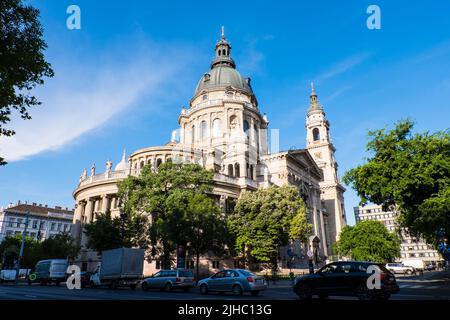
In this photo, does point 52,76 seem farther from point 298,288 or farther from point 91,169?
point 91,169

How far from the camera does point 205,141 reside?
200 ft

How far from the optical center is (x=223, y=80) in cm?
6675

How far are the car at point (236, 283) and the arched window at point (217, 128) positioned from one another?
142 feet

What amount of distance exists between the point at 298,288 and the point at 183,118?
2238 inches

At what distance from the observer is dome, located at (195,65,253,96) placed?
6619cm

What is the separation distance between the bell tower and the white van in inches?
2167

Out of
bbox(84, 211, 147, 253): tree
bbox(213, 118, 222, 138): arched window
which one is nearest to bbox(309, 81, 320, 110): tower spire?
bbox(213, 118, 222, 138): arched window

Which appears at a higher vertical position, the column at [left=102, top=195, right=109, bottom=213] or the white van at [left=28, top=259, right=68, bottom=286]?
the column at [left=102, top=195, right=109, bottom=213]

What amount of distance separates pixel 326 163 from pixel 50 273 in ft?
209

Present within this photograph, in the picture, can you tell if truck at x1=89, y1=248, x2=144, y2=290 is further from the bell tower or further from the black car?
the bell tower

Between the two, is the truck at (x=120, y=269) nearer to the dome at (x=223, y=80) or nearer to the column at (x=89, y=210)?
the column at (x=89, y=210)

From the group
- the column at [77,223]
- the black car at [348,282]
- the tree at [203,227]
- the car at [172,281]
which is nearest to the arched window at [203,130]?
the column at [77,223]
